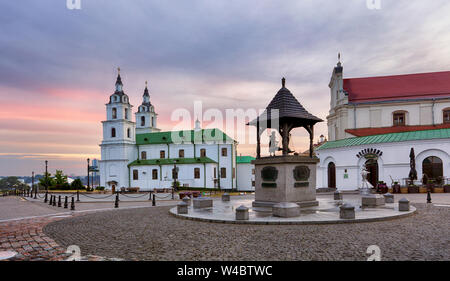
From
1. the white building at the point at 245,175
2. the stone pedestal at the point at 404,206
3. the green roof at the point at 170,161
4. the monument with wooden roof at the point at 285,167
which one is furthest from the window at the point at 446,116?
the green roof at the point at 170,161

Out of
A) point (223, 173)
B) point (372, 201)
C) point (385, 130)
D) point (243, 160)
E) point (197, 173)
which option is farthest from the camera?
point (243, 160)

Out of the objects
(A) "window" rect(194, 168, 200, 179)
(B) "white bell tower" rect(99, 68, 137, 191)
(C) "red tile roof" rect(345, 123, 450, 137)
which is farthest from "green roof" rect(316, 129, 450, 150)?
(B) "white bell tower" rect(99, 68, 137, 191)

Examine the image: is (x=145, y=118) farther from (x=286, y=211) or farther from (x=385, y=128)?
(x=286, y=211)

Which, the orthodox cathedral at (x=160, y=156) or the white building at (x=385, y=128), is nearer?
the white building at (x=385, y=128)

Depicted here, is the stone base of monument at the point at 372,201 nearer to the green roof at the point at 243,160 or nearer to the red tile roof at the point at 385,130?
the red tile roof at the point at 385,130

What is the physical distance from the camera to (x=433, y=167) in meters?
28.4

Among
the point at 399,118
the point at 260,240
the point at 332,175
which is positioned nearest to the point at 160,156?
the point at 332,175

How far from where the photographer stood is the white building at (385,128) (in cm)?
2898

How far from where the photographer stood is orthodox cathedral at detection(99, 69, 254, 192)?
60.4 meters

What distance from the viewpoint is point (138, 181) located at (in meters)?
62.7

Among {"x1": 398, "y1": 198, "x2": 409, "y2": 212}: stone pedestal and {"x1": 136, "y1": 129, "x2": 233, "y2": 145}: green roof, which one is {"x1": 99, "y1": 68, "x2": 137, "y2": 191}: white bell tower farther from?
{"x1": 398, "y1": 198, "x2": 409, "y2": 212}: stone pedestal

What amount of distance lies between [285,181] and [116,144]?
55.0 meters
